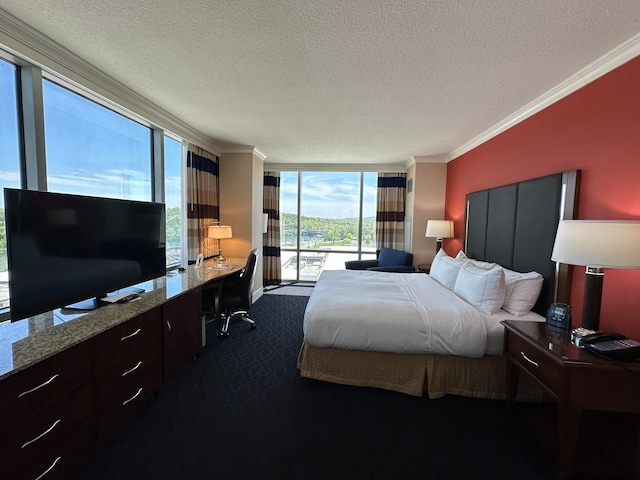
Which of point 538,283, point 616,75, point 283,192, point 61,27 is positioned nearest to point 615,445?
point 538,283

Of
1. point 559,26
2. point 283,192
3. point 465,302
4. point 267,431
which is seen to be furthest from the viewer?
point 283,192

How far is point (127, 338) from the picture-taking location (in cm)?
168

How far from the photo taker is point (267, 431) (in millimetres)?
1750

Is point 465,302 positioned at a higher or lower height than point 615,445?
higher

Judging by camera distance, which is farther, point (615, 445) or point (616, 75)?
point (616, 75)

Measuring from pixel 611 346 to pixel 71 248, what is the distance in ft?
10.7

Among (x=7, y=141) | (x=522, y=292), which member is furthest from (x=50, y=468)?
(x=522, y=292)

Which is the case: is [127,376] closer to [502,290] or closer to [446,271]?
[502,290]

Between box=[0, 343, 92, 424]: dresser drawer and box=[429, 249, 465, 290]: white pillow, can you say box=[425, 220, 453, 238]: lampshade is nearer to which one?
box=[429, 249, 465, 290]: white pillow

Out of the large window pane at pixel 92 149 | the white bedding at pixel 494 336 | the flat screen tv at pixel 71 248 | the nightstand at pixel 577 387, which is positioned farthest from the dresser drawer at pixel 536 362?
the large window pane at pixel 92 149

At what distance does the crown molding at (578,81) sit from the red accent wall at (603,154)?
39 millimetres

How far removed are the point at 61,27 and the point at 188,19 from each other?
86 centimetres

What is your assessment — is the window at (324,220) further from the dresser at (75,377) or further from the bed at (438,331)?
the dresser at (75,377)

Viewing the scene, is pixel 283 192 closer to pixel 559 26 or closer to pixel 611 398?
pixel 559 26
